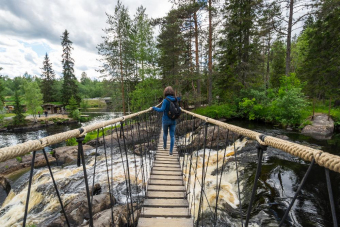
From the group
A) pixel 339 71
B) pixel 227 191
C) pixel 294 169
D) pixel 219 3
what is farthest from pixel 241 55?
pixel 227 191

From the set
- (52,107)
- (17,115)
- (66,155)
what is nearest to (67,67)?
(52,107)

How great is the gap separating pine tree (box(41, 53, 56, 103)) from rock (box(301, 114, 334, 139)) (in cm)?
3824

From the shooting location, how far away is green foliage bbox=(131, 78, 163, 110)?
13.2 metres

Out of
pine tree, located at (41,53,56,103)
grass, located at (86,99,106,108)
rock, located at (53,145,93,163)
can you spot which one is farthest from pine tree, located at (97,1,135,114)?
grass, located at (86,99,106,108)

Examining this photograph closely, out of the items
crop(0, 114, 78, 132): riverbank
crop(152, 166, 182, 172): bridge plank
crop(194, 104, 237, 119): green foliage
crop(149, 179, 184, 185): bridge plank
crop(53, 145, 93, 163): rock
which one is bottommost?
crop(0, 114, 78, 132): riverbank

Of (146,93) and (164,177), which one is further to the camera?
(146,93)

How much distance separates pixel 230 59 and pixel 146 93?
741 cm

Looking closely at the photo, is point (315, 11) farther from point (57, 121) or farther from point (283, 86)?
point (57, 121)

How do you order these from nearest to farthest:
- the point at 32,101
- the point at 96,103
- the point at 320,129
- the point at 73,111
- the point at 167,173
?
the point at 167,173 < the point at 320,129 < the point at 32,101 < the point at 73,111 < the point at 96,103

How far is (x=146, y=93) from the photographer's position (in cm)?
1330

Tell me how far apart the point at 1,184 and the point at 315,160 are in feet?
27.8

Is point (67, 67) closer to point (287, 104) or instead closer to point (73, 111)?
point (73, 111)

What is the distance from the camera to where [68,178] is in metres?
4.65

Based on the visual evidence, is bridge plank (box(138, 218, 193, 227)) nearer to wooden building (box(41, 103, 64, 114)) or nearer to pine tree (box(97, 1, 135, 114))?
pine tree (box(97, 1, 135, 114))
